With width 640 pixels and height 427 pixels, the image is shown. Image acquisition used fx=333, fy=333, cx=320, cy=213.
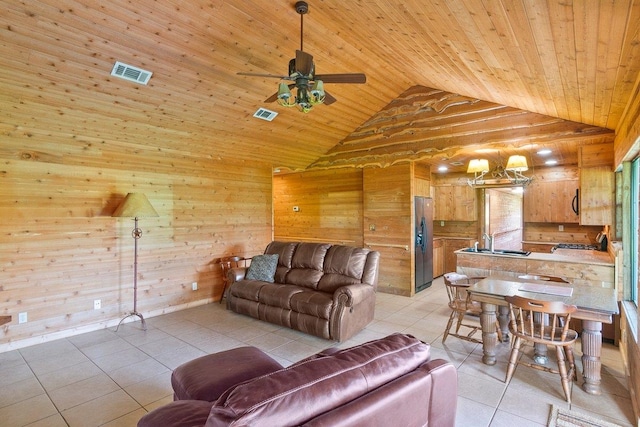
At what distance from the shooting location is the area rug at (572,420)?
236 centimetres

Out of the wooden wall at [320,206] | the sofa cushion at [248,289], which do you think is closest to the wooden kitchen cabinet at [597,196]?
the wooden wall at [320,206]

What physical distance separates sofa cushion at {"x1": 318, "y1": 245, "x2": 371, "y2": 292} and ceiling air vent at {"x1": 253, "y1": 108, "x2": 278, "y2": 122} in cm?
230

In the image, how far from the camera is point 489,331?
10.9 feet

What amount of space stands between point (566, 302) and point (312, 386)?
108 inches

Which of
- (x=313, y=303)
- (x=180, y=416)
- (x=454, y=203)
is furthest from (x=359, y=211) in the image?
(x=180, y=416)

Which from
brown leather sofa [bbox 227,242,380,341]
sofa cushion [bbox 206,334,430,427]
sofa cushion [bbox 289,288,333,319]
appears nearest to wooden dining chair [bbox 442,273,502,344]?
brown leather sofa [bbox 227,242,380,341]

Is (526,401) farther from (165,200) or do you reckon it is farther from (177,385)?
(165,200)

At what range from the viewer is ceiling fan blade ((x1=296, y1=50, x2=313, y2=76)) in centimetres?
282

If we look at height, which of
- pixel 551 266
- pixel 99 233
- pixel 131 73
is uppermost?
pixel 131 73

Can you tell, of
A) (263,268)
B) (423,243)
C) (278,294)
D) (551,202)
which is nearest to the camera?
(278,294)

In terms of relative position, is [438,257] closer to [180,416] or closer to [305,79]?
[305,79]

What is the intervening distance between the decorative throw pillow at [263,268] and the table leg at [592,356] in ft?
12.2

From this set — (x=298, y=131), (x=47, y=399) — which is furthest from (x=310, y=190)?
(x=47, y=399)

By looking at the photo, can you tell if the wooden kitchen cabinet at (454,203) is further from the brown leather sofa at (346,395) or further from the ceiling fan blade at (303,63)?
the brown leather sofa at (346,395)
